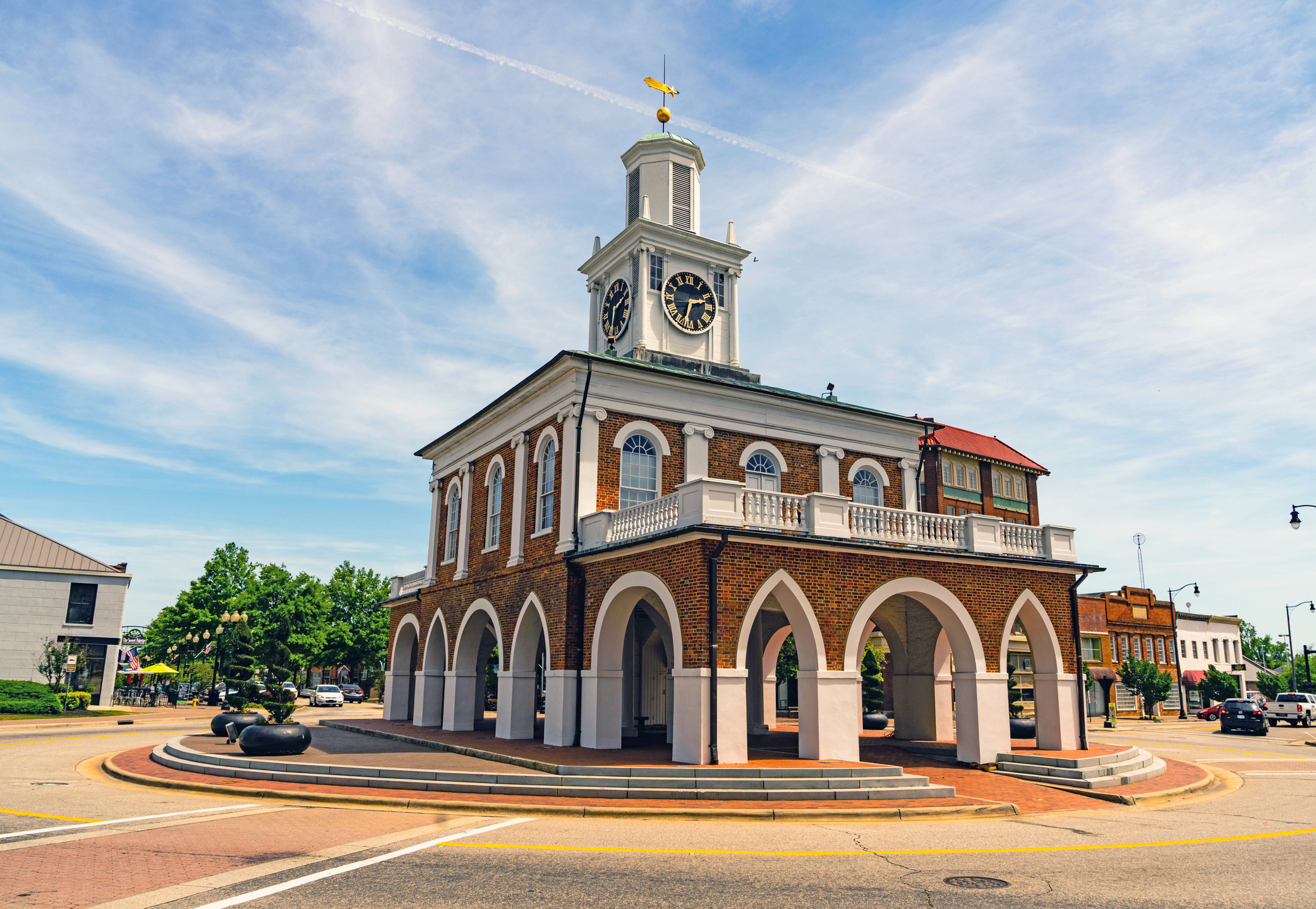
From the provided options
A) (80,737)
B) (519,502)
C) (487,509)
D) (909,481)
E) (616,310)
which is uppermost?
(616,310)

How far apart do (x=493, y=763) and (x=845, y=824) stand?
8.19m

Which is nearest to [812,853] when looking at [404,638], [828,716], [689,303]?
[828,716]

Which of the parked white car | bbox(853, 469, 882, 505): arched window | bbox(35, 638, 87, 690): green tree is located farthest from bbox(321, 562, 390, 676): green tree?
bbox(853, 469, 882, 505): arched window

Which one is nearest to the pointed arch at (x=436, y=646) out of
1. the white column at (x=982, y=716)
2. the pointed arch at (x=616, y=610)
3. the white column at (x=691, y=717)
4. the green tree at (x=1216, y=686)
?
the pointed arch at (x=616, y=610)

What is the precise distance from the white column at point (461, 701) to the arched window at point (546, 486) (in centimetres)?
650

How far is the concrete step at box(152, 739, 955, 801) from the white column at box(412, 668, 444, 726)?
42.4ft

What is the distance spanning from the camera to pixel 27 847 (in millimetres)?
10859

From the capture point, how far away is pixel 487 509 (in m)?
28.1

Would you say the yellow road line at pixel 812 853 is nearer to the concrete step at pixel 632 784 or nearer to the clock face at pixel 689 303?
the concrete step at pixel 632 784

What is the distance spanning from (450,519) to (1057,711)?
20165 mm

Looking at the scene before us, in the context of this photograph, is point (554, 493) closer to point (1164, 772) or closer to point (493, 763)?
point (493, 763)

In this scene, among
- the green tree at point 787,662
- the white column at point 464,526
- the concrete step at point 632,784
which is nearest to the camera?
the concrete step at point 632,784

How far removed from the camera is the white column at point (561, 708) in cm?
2100

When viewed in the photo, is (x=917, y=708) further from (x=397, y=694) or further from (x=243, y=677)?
(x=243, y=677)
